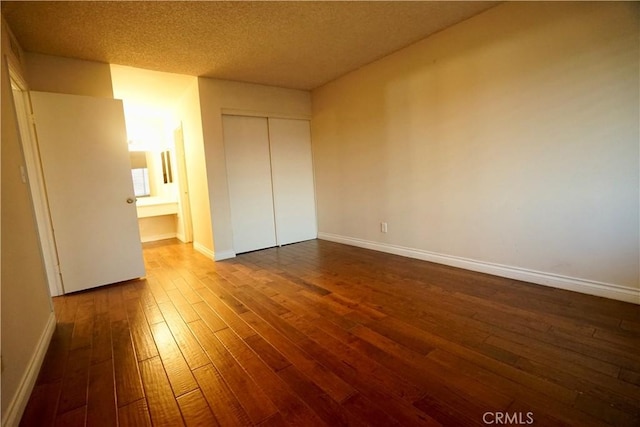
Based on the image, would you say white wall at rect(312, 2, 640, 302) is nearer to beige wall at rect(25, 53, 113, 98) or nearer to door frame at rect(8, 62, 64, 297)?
beige wall at rect(25, 53, 113, 98)

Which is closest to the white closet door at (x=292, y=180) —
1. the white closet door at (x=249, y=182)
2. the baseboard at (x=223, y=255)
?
the white closet door at (x=249, y=182)

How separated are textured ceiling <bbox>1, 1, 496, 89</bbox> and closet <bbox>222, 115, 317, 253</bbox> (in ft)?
3.29

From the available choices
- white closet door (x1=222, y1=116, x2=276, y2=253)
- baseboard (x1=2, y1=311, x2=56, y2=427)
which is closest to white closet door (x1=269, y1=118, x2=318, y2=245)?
white closet door (x1=222, y1=116, x2=276, y2=253)

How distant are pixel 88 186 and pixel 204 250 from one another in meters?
1.71

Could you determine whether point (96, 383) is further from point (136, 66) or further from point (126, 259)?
point (136, 66)

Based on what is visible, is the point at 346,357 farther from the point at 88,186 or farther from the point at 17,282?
the point at 88,186

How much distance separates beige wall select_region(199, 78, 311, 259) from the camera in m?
3.79

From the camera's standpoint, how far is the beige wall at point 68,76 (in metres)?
2.80

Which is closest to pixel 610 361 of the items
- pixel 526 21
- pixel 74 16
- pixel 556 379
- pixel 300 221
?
pixel 556 379

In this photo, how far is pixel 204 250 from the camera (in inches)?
167

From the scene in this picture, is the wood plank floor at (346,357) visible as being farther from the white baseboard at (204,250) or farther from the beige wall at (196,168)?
the beige wall at (196,168)

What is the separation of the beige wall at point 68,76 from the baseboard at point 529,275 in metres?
3.81

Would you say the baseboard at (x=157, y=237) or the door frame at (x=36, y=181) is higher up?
the door frame at (x=36, y=181)

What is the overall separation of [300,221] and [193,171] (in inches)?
72.6
